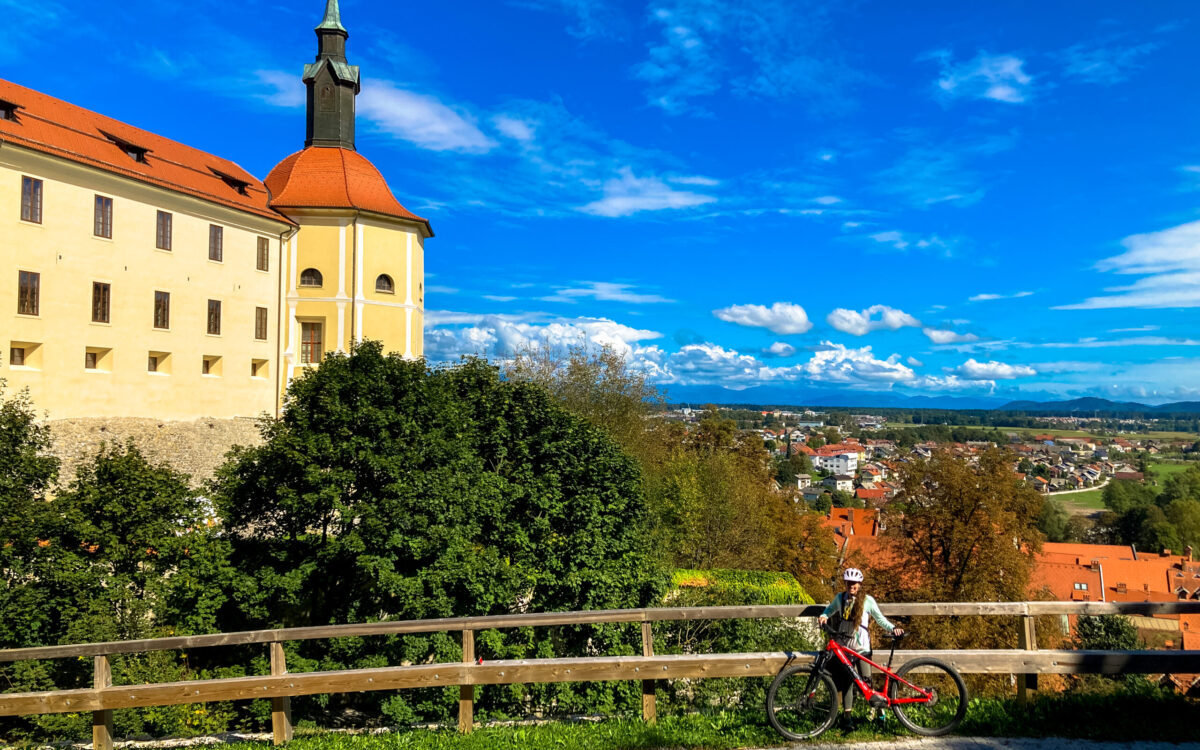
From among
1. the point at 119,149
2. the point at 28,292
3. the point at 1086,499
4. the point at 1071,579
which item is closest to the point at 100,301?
the point at 28,292

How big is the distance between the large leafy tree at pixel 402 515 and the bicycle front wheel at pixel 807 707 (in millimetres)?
8934

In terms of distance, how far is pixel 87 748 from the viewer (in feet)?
25.7

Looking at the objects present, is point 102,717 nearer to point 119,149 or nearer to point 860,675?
point 860,675

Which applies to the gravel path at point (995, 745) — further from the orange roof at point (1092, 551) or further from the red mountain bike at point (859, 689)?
→ the orange roof at point (1092, 551)

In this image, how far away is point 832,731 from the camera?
22.4ft

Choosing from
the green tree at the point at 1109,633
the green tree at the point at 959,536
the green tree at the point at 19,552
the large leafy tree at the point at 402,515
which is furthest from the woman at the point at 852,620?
the green tree at the point at 1109,633

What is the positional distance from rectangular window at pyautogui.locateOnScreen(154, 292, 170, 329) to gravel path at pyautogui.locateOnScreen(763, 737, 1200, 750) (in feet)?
111

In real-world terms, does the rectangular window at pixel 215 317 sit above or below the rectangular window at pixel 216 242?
below

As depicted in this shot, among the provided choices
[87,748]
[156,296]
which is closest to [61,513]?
[87,748]

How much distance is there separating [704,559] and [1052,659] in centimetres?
3310

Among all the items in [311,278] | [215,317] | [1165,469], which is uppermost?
[311,278]

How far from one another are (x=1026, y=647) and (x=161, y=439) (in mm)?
32509

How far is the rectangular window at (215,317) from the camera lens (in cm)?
3478

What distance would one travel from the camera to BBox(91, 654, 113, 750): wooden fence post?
711cm
